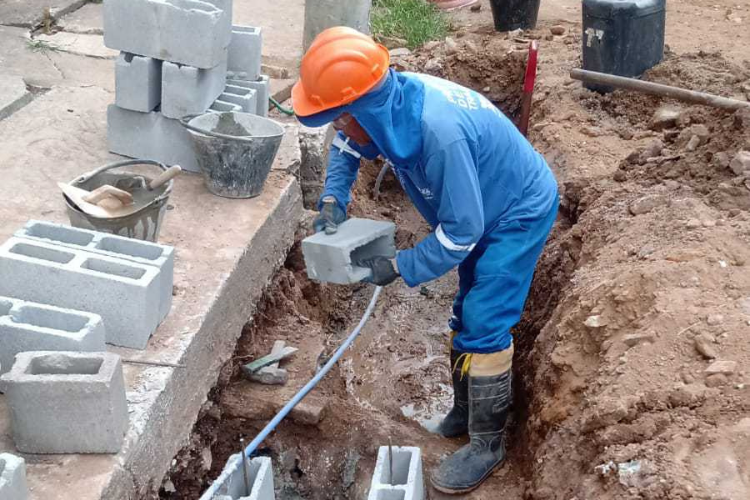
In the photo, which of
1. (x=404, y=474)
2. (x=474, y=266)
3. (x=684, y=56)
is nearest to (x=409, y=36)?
(x=684, y=56)

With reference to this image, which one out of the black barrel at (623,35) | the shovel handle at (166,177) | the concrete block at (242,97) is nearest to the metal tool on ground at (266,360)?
the shovel handle at (166,177)

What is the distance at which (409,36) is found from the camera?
8711mm

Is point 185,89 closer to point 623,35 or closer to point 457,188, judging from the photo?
point 457,188

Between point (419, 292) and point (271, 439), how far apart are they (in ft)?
7.25

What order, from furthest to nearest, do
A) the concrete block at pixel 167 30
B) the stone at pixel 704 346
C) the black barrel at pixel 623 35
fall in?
the black barrel at pixel 623 35 → the concrete block at pixel 167 30 → the stone at pixel 704 346

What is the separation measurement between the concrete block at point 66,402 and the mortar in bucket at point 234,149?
6.46 ft

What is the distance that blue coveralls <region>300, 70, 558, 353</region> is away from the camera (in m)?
3.47

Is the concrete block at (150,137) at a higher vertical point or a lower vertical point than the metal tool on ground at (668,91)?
lower

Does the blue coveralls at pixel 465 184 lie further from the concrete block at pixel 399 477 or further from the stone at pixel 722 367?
the stone at pixel 722 367

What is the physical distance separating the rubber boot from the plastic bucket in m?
5.67

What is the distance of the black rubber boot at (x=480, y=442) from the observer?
4.03 m

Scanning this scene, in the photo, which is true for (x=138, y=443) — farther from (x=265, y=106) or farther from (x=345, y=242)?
(x=265, y=106)

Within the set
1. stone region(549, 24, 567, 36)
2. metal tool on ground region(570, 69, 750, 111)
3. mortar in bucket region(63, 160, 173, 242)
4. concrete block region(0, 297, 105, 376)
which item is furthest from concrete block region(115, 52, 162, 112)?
stone region(549, 24, 567, 36)

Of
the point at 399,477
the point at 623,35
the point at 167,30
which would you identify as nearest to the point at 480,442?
the point at 399,477
